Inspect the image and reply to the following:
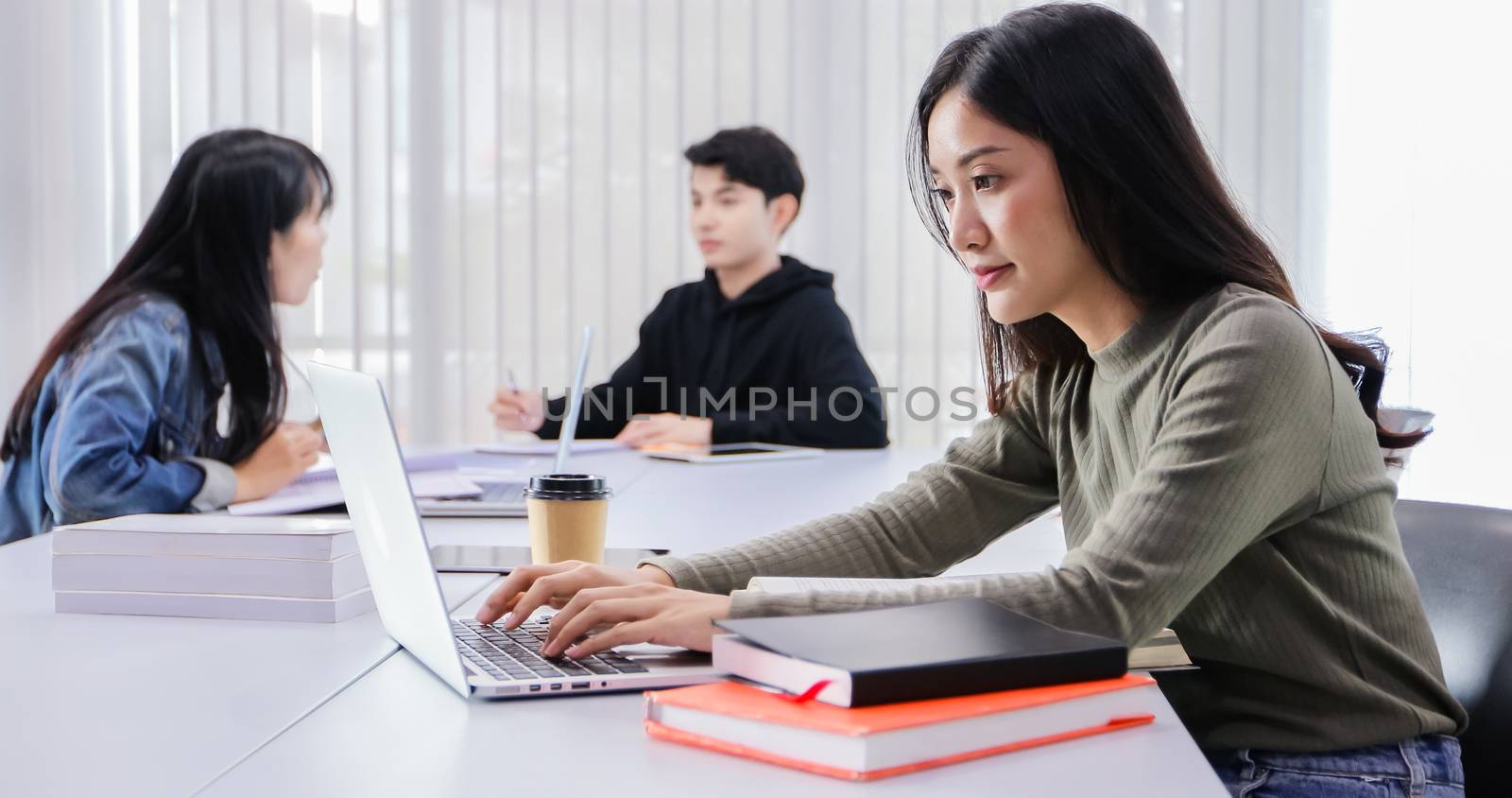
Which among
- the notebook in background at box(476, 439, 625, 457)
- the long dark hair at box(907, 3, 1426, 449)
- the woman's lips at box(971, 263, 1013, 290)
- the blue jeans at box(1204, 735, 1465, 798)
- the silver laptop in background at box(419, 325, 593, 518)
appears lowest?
the blue jeans at box(1204, 735, 1465, 798)

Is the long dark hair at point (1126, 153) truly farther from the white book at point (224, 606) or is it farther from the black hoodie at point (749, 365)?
the black hoodie at point (749, 365)

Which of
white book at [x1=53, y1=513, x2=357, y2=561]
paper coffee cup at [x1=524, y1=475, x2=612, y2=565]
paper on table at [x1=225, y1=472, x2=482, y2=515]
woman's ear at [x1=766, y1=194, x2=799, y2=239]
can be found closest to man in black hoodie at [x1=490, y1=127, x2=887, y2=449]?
woman's ear at [x1=766, y1=194, x2=799, y2=239]

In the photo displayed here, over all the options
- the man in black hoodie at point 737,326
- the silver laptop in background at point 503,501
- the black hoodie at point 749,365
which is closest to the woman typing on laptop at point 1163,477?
the silver laptop in background at point 503,501

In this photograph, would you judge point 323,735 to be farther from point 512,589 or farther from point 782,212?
point 782,212

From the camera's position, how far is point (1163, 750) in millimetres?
722

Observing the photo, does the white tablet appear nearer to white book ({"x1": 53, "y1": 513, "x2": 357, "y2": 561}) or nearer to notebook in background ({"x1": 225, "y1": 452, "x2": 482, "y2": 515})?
notebook in background ({"x1": 225, "y1": 452, "x2": 482, "y2": 515})

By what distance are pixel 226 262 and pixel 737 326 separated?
146 centimetres

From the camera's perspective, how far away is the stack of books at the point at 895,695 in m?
0.67

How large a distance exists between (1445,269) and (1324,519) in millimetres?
2873

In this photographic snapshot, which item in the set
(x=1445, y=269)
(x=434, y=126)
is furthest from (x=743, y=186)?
(x=1445, y=269)

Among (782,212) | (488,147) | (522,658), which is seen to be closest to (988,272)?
(522,658)

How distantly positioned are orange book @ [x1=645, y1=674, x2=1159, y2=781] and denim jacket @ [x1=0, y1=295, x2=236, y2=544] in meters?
1.30

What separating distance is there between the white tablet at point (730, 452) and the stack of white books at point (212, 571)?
131 cm

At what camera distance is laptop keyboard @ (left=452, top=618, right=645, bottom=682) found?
2.85 ft
